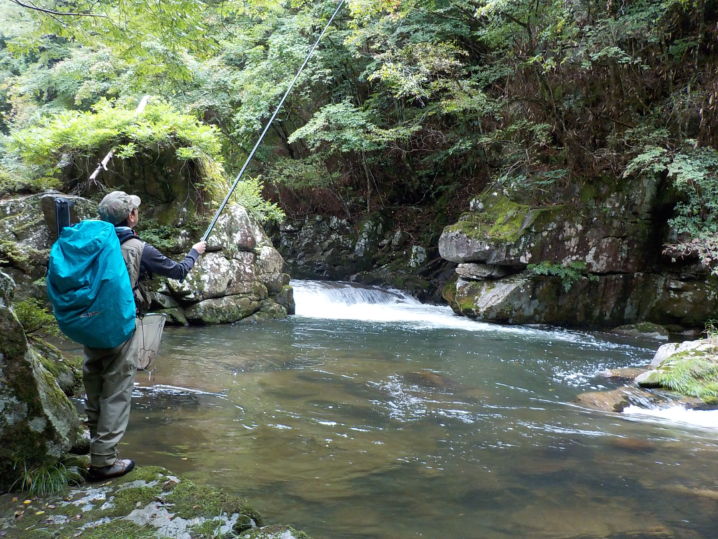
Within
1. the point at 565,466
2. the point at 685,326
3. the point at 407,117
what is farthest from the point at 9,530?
the point at 407,117

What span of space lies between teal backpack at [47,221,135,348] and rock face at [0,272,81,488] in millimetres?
236

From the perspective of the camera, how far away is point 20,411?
248 cm

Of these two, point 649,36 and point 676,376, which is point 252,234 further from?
point 649,36

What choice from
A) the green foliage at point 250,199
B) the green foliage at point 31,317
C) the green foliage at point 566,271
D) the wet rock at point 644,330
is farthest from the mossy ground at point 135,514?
the wet rock at point 644,330

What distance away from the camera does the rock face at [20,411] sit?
8.00ft

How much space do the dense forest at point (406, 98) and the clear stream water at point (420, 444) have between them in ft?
12.7

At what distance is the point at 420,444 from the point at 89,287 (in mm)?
2720

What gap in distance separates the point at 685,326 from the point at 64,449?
11.4m

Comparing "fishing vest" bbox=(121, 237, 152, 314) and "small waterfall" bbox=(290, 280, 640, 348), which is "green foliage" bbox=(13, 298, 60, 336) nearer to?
"fishing vest" bbox=(121, 237, 152, 314)

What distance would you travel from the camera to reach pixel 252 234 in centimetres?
1123

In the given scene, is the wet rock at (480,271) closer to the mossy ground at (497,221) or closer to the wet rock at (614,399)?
the mossy ground at (497,221)

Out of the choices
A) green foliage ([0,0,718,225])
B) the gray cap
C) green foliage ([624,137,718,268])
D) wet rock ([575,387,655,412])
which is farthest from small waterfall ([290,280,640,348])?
the gray cap

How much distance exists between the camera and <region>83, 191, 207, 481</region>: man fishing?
2.62m

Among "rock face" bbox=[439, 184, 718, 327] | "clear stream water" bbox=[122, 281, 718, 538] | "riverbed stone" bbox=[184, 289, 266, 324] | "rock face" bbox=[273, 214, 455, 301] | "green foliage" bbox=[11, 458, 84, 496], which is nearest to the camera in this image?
"green foliage" bbox=[11, 458, 84, 496]
